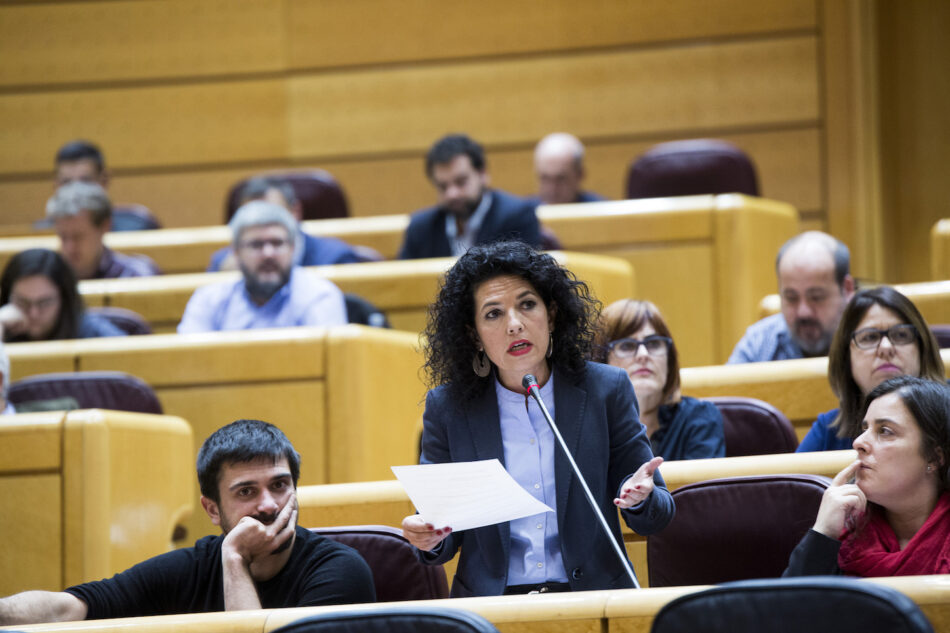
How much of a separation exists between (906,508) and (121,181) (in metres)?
4.31

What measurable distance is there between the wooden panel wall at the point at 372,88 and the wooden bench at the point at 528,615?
3906mm

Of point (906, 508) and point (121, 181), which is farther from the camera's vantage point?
point (121, 181)

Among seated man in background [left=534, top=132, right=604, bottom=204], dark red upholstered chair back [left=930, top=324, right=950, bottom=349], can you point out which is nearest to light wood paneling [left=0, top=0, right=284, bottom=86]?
seated man in background [left=534, top=132, right=604, bottom=204]

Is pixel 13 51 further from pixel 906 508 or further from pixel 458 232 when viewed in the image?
pixel 906 508

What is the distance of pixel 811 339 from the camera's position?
2.78m

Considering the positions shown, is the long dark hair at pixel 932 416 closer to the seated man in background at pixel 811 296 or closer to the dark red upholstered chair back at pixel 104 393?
the seated man in background at pixel 811 296

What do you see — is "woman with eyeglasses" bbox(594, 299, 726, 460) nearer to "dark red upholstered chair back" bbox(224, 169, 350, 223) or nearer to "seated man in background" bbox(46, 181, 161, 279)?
"seated man in background" bbox(46, 181, 161, 279)

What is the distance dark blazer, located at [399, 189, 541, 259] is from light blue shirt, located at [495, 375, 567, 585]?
1.96 meters

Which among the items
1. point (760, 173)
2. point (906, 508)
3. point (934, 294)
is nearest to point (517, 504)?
point (906, 508)

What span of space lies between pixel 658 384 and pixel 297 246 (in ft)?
5.58

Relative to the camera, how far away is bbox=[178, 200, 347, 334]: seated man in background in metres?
3.30

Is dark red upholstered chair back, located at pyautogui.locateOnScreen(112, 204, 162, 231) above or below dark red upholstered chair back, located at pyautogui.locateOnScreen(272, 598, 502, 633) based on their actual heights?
above

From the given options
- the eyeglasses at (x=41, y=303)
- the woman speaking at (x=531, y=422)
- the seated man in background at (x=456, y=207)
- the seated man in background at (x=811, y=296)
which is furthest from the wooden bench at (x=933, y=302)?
the eyeglasses at (x=41, y=303)

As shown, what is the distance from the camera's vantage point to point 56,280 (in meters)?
3.22
